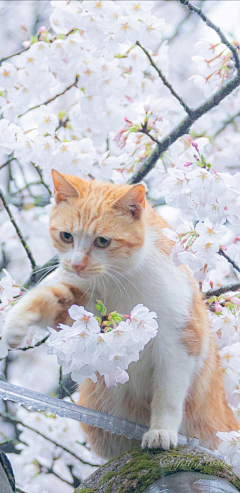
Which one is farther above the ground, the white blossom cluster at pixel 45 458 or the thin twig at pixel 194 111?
the thin twig at pixel 194 111

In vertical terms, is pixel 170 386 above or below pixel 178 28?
below

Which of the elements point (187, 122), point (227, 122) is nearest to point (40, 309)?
point (187, 122)

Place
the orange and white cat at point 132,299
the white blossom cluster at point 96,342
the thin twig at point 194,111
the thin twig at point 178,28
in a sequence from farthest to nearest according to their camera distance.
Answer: the thin twig at point 178,28 → the thin twig at point 194,111 → the orange and white cat at point 132,299 → the white blossom cluster at point 96,342

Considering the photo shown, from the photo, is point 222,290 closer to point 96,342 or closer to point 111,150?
point 96,342

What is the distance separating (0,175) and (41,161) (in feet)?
1.39

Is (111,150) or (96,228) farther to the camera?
(111,150)

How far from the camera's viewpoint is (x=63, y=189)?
1070mm

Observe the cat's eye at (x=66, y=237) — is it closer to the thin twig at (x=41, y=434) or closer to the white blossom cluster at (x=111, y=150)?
the white blossom cluster at (x=111, y=150)

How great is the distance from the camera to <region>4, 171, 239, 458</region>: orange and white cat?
0.99m

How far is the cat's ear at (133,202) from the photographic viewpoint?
998mm

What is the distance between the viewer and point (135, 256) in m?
1.04

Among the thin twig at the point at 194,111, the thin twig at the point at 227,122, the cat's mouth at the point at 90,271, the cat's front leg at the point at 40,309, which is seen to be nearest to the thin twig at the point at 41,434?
the cat's front leg at the point at 40,309

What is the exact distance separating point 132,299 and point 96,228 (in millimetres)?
162

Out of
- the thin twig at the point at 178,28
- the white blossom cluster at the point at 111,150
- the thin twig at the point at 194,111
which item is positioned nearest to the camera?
the white blossom cluster at the point at 111,150
